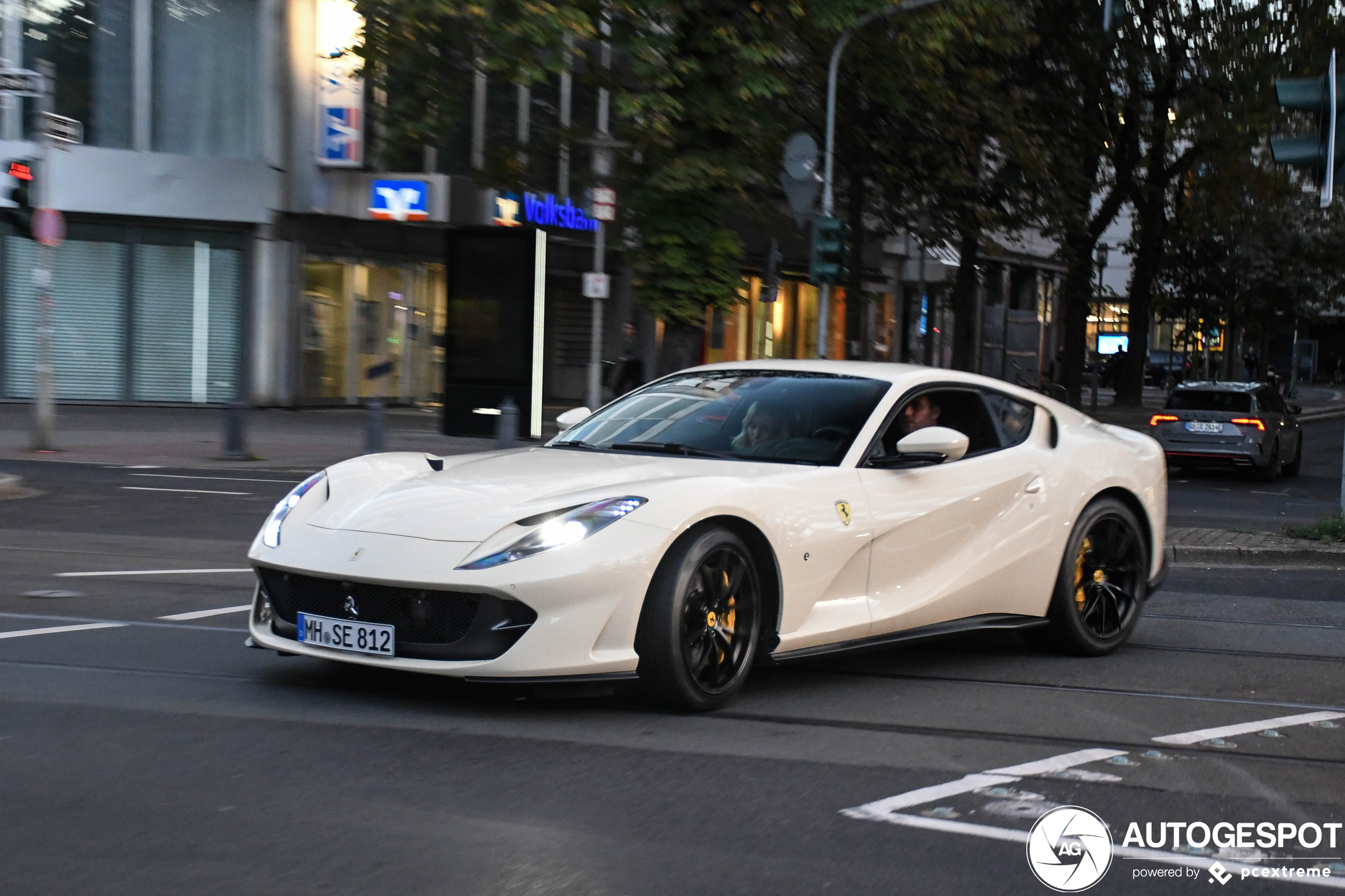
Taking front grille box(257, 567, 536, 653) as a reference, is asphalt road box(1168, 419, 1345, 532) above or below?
below

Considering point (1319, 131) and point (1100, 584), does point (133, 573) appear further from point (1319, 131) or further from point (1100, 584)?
point (1319, 131)

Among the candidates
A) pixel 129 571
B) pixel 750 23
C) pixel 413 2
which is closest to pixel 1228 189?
pixel 750 23

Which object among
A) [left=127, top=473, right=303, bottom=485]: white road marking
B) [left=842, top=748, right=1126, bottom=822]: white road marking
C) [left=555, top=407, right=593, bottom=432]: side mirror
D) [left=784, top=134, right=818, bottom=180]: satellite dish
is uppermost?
[left=784, top=134, right=818, bottom=180]: satellite dish

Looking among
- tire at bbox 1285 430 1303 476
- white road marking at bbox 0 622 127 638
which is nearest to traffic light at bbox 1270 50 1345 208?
white road marking at bbox 0 622 127 638

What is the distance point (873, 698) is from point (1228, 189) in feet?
116

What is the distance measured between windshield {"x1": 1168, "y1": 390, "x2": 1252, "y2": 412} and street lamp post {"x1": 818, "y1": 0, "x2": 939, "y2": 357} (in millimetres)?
5806

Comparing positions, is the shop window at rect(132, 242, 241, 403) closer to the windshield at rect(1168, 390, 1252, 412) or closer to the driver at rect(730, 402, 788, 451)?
the windshield at rect(1168, 390, 1252, 412)

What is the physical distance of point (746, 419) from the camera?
6555 millimetres

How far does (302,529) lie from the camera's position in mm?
5641

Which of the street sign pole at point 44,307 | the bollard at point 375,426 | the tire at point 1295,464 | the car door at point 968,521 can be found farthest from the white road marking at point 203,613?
the tire at point 1295,464

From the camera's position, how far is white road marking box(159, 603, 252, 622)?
7492 mm

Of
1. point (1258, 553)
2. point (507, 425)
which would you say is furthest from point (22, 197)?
point (1258, 553)

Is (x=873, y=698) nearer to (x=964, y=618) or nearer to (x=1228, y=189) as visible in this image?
(x=964, y=618)

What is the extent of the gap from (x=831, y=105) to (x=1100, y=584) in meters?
15.6
